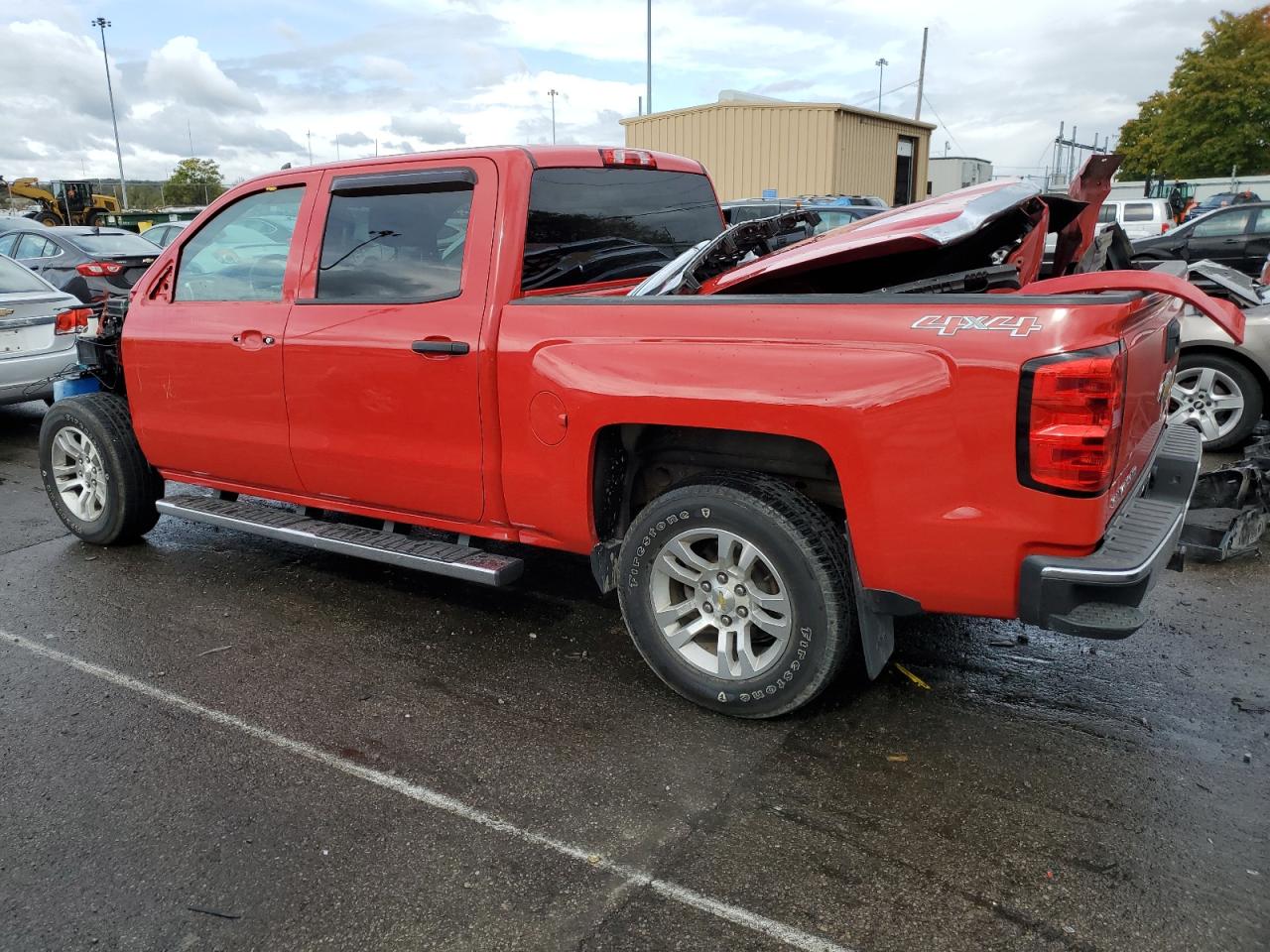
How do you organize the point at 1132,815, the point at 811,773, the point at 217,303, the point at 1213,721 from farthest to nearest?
the point at 217,303 < the point at 1213,721 < the point at 811,773 < the point at 1132,815

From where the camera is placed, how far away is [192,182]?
63.0m

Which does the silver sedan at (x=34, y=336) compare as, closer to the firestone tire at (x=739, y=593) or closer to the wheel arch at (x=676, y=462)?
the wheel arch at (x=676, y=462)

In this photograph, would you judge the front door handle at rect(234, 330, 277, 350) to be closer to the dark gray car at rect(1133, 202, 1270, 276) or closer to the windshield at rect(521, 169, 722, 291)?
the windshield at rect(521, 169, 722, 291)

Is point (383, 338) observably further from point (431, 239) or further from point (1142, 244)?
point (1142, 244)

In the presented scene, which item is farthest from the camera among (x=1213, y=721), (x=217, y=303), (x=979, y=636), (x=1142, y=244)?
(x=1142, y=244)

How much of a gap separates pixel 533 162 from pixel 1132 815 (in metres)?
3.03

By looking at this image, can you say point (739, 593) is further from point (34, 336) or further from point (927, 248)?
point (34, 336)

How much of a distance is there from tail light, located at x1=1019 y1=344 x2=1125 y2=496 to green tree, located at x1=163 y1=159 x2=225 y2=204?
67.8 m

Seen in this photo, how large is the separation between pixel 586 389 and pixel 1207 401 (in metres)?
5.22

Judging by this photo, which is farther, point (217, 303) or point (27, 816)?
point (217, 303)

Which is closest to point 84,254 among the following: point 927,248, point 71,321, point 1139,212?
point 71,321

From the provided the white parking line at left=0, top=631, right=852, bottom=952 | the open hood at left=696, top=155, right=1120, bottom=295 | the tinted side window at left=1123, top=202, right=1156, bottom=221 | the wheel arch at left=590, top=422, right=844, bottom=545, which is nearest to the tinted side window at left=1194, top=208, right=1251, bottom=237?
the tinted side window at left=1123, top=202, right=1156, bottom=221

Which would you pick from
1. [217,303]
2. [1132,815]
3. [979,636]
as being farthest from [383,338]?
[1132,815]

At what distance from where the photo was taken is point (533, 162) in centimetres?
370
